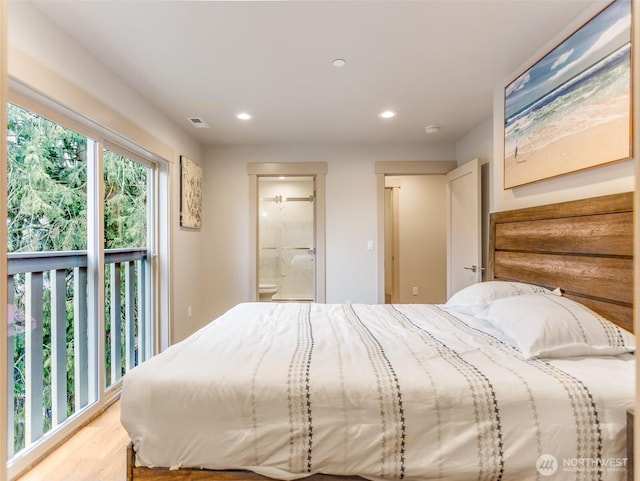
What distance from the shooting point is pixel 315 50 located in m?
1.98

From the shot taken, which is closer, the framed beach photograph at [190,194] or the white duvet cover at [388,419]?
the white duvet cover at [388,419]

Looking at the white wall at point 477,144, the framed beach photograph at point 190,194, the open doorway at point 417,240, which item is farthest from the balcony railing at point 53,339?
the open doorway at point 417,240

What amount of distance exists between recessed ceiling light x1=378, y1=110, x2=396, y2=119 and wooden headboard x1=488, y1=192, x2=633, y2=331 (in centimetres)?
139

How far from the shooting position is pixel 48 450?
1779mm

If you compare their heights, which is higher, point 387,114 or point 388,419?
point 387,114

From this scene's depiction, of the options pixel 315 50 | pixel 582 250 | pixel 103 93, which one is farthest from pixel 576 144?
pixel 103 93

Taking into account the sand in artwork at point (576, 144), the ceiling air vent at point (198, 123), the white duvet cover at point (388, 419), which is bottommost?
the white duvet cover at point (388, 419)

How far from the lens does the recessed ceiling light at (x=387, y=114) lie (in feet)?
9.64

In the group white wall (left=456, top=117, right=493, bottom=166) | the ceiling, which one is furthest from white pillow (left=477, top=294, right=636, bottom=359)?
white wall (left=456, top=117, right=493, bottom=166)

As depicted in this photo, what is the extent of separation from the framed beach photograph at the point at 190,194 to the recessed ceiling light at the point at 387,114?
6.73 ft

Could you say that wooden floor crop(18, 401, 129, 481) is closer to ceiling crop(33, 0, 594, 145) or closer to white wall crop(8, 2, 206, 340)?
white wall crop(8, 2, 206, 340)

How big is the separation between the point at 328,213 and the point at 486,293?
2.30 meters

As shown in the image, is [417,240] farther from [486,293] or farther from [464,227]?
[486,293]

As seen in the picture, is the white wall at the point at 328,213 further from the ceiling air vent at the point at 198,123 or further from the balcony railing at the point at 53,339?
the balcony railing at the point at 53,339
